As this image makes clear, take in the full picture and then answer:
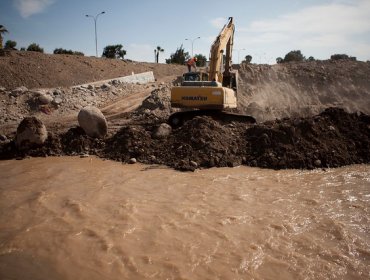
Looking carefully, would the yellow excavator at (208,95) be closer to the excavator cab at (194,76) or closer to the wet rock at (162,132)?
the excavator cab at (194,76)

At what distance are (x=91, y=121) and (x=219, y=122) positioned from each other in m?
4.31

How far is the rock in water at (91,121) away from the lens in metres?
9.60

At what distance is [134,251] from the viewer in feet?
13.5

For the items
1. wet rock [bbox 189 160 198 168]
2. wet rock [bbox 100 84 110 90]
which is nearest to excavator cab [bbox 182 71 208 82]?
wet rock [bbox 189 160 198 168]

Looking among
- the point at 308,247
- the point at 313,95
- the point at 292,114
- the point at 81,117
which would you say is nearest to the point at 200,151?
the point at 81,117

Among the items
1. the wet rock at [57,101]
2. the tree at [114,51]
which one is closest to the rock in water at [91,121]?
the wet rock at [57,101]

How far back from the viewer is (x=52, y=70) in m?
27.5

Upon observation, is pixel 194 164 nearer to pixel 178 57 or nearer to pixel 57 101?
pixel 57 101

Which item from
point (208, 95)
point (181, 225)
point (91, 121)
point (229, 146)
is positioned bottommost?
point (181, 225)

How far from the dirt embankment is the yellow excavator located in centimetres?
63

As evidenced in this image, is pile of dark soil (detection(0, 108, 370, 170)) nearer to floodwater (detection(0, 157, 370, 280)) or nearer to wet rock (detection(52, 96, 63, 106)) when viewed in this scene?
floodwater (detection(0, 157, 370, 280))

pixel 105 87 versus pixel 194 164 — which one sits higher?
pixel 105 87

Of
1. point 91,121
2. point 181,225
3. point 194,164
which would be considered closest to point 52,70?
point 91,121

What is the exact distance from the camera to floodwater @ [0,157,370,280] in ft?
12.5
